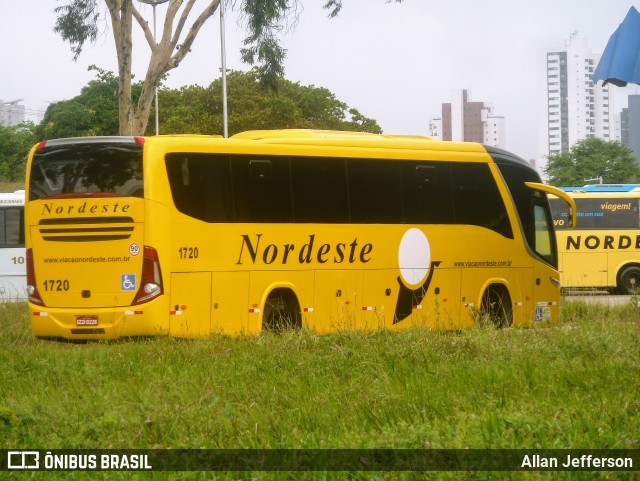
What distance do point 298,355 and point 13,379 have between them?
2888 mm

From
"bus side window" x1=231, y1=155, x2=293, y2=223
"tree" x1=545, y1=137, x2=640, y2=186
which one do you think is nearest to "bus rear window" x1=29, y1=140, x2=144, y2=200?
"bus side window" x1=231, y1=155, x2=293, y2=223

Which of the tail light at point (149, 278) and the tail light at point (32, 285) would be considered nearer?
the tail light at point (149, 278)

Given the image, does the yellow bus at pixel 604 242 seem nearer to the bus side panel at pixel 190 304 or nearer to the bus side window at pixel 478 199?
the bus side window at pixel 478 199

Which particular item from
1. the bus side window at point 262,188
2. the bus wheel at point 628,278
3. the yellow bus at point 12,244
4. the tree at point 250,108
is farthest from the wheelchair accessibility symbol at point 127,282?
the tree at point 250,108

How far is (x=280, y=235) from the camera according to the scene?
1563cm

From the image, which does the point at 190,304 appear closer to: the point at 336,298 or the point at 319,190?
the point at 336,298

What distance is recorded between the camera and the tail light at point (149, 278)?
46.6ft

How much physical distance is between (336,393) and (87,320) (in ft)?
19.8

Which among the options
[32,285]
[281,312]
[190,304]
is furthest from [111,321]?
[281,312]

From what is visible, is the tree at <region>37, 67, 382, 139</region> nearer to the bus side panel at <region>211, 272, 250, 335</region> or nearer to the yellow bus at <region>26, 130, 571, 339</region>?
the yellow bus at <region>26, 130, 571, 339</region>

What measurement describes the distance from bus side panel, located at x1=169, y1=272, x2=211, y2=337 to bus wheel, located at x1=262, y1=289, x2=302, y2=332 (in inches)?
40.8

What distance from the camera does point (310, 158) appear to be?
1620cm

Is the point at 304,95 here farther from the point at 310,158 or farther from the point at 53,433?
the point at 53,433

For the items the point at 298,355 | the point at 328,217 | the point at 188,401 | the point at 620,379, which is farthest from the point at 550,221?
the point at 188,401
